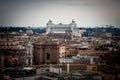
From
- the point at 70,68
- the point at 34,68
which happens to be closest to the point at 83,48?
the point at 70,68

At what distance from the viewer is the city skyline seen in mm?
5008

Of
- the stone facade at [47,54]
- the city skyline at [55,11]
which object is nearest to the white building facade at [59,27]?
the city skyline at [55,11]

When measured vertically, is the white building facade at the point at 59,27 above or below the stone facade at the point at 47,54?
above

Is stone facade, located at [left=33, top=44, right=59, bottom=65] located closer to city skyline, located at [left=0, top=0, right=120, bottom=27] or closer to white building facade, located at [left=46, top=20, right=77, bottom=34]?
white building facade, located at [left=46, top=20, right=77, bottom=34]

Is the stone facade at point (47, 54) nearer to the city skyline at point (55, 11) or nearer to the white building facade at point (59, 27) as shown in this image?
the white building facade at point (59, 27)

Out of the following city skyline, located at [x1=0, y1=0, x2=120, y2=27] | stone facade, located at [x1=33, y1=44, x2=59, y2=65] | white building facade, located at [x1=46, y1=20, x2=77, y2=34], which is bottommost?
stone facade, located at [x1=33, y1=44, x2=59, y2=65]

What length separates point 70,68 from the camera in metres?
4.98

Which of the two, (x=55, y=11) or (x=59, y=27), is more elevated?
(x=55, y=11)

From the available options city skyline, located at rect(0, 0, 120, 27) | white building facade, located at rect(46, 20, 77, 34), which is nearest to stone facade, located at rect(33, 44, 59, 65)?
white building facade, located at rect(46, 20, 77, 34)

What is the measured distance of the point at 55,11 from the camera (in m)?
5.03

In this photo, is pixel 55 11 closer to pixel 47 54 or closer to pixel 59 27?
pixel 59 27

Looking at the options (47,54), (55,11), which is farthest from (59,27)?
(47,54)

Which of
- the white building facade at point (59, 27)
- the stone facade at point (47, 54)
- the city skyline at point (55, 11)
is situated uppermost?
the city skyline at point (55, 11)

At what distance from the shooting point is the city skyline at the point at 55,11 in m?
5.01
